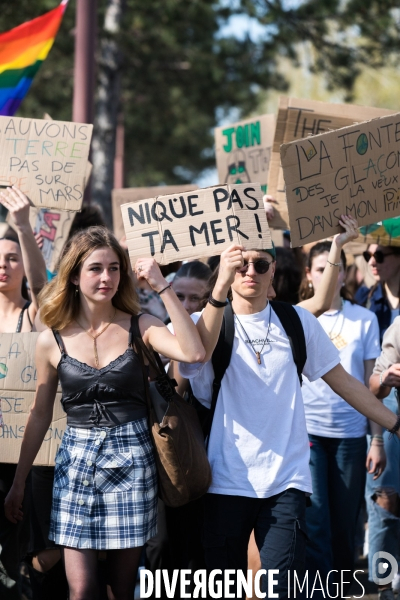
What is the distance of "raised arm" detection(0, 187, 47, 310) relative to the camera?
4566 mm

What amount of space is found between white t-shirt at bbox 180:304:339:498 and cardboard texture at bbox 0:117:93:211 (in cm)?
145

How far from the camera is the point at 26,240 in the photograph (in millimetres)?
4574

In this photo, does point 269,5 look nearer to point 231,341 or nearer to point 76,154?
point 76,154

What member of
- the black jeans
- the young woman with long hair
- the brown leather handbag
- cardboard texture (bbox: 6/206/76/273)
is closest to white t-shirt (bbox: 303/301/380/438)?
the black jeans

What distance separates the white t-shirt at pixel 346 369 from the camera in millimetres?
5047

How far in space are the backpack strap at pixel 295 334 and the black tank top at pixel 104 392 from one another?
0.70 metres

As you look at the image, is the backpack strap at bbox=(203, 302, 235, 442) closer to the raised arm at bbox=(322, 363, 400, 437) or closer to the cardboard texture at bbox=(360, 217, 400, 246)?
the raised arm at bbox=(322, 363, 400, 437)

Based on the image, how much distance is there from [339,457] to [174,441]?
1.61m

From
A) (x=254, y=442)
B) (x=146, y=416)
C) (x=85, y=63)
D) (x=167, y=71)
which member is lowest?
(x=254, y=442)

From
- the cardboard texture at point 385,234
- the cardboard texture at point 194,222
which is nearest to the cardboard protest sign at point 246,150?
the cardboard texture at point 385,234

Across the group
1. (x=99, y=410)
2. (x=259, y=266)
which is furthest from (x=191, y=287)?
(x=99, y=410)

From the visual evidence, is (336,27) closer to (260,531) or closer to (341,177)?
(341,177)

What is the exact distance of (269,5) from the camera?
41.1 ft

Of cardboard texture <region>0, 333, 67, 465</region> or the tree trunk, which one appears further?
the tree trunk
